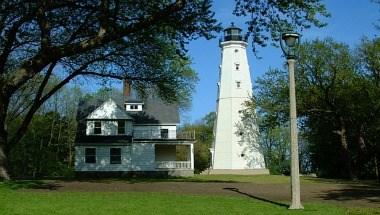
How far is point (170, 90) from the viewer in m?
28.7

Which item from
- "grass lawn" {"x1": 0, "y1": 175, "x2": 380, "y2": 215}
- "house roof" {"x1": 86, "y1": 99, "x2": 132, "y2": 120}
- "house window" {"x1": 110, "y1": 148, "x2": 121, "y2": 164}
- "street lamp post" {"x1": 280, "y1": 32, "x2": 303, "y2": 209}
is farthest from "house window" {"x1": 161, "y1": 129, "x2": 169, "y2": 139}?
"street lamp post" {"x1": 280, "y1": 32, "x2": 303, "y2": 209}

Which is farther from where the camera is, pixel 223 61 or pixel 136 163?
pixel 223 61

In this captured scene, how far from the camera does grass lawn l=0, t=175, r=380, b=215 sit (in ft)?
39.4

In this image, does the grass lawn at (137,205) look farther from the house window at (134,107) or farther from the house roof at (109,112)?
the house window at (134,107)

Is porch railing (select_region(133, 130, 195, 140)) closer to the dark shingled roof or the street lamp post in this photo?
the dark shingled roof

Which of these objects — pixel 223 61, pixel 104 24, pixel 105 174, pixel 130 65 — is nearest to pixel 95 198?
pixel 104 24

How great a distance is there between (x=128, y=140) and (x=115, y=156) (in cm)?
185

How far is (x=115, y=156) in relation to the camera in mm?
49750

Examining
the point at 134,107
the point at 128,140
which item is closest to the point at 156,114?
the point at 134,107

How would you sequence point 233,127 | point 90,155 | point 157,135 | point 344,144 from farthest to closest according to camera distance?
point 233,127 < point 157,135 < point 90,155 < point 344,144

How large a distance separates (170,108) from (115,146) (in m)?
7.56

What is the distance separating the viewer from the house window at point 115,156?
49688 mm

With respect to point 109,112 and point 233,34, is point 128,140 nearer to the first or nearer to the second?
point 109,112

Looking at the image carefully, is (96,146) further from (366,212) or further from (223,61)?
(366,212)
